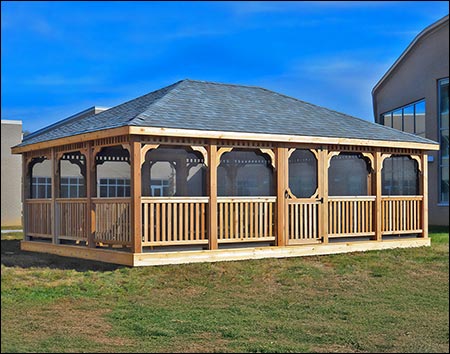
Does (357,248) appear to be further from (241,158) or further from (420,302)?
(241,158)

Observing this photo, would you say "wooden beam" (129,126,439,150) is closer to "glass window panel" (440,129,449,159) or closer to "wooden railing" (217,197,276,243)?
"wooden railing" (217,197,276,243)

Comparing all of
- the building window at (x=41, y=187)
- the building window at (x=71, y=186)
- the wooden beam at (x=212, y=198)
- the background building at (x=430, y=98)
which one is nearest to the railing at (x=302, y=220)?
the wooden beam at (x=212, y=198)

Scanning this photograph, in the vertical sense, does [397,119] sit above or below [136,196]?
above

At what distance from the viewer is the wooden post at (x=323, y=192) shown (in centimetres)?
1622

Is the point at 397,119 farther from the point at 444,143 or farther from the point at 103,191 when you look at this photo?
the point at 103,191

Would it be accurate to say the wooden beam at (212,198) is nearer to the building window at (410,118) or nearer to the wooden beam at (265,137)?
the wooden beam at (265,137)

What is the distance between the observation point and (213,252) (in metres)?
14.6

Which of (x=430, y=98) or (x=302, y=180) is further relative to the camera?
(x=430, y=98)

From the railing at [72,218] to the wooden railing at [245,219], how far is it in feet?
10.0

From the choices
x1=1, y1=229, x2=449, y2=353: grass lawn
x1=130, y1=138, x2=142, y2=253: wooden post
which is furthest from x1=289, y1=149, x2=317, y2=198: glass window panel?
x1=130, y1=138, x2=142, y2=253: wooden post

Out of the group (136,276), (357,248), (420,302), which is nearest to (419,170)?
(357,248)

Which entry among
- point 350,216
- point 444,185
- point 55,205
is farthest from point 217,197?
point 444,185

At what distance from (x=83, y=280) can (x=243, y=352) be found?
5.51 m

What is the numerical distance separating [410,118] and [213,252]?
60.6ft
